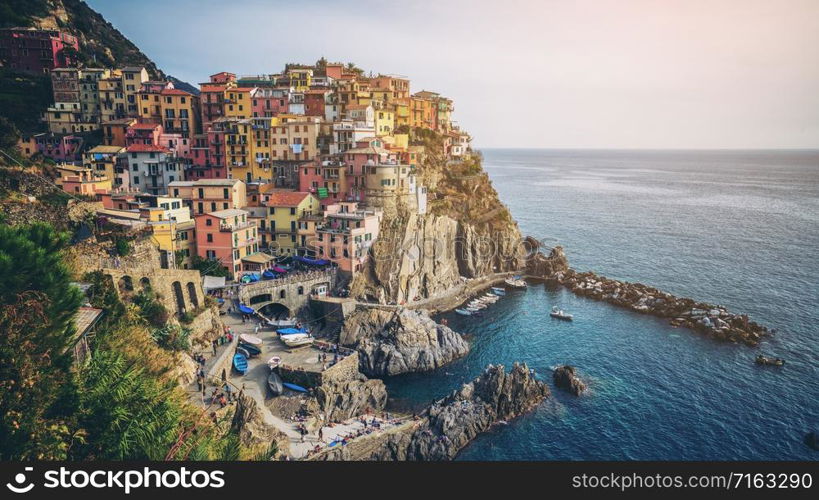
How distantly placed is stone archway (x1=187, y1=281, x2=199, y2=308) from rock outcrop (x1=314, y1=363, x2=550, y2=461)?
18.3 meters

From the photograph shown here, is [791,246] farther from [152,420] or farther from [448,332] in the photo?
[152,420]

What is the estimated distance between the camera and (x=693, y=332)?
56969mm

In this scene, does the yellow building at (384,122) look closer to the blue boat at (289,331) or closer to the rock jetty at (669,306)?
the rock jetty at (669,306)


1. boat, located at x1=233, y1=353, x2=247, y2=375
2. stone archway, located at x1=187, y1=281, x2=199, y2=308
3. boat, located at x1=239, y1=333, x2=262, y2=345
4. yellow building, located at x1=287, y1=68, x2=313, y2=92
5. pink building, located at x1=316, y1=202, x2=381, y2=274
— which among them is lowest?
boat, located at x1=233, y1=353, x2=247, y2=375

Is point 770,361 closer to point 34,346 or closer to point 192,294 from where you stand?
point 192,294

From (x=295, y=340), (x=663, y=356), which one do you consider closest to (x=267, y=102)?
(x=295, y=340)

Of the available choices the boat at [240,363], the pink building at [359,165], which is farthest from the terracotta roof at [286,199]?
the boat at [240,363]

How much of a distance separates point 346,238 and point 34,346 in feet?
144

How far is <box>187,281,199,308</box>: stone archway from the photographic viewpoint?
42497mm

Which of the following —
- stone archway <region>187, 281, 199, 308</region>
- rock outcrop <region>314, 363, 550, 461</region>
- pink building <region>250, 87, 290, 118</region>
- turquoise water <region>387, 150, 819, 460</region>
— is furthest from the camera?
pink building <region>250, 87, 290, 118</region>

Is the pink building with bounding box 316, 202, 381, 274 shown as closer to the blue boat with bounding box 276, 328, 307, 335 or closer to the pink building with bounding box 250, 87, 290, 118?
the blue boat with bounding box 276, 328, 307, 335

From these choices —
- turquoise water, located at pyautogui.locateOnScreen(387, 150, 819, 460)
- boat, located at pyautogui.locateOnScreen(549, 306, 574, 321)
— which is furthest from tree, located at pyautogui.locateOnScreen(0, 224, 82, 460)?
boat, located at pyautogui.locateOnScreen(549, 306, 574, 321)

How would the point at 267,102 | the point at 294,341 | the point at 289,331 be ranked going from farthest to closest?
the point at 267,102
the point at 289,331
the point at 294,341

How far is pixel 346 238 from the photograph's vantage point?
57.3 meters
